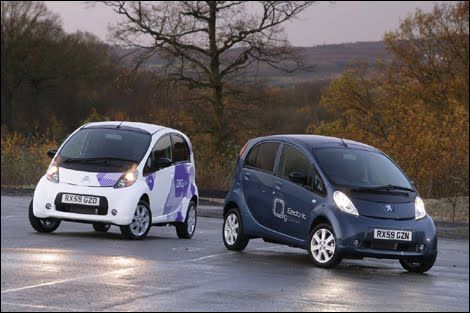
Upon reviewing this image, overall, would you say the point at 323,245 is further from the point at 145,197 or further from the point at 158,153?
the point at 158,153

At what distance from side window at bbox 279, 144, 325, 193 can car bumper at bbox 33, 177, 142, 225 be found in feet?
8.91

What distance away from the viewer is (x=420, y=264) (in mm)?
14930

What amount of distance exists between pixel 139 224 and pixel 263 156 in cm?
250

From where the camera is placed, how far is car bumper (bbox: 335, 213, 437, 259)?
1432 centimetres

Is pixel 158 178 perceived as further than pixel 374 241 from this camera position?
Yes

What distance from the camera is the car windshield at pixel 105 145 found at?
17.8 meters

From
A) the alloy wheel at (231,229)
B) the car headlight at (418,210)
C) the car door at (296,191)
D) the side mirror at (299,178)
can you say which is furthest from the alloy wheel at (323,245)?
the alloy wheel at (231,229)

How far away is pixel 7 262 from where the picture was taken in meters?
13.4

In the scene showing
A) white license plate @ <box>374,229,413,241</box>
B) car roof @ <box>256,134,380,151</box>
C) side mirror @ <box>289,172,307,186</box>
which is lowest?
white license plate @ <box>374,229,413,241</box>

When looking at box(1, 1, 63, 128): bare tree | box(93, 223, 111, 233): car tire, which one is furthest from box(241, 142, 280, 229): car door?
box(1, 1, 63, 128): bare tree

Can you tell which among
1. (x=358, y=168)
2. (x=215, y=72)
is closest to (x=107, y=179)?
(x=358, y=168)

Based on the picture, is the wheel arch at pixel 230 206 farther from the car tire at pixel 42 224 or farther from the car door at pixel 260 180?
the car tire at pixel 42 224

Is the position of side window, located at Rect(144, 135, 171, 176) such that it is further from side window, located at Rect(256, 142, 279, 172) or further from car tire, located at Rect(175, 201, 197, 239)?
side window, located at Rect(256, 142, 279, 172)

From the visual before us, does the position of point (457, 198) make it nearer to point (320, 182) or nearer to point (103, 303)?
point (320, 182)
